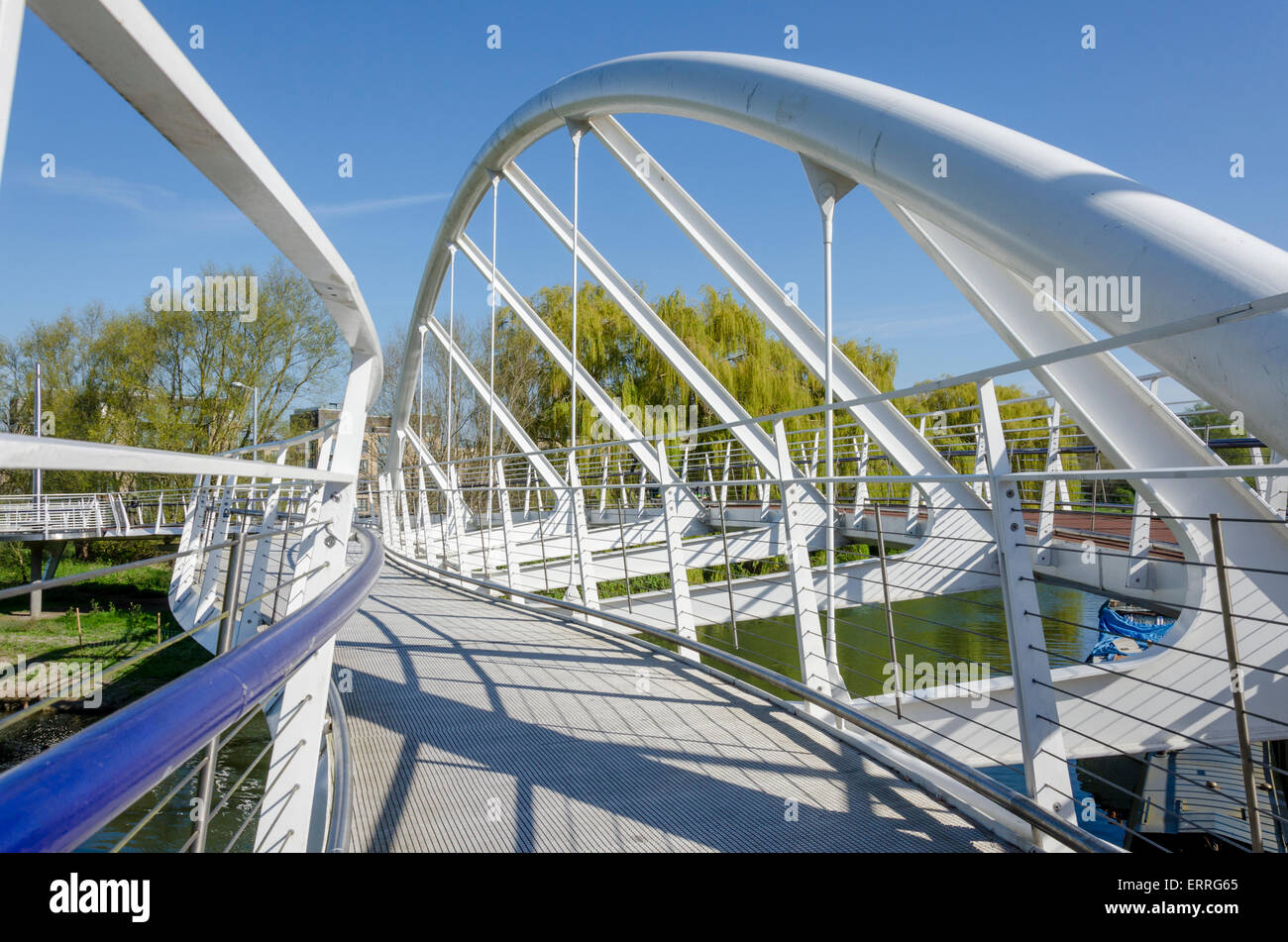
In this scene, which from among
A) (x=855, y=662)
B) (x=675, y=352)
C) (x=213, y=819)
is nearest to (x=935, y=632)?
(x=855, y=662)

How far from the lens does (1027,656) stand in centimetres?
227

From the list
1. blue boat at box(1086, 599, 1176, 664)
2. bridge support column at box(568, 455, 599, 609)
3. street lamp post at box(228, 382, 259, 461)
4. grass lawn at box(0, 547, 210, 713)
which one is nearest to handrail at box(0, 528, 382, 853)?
bridge support column at box(568, 455, 599, 609)

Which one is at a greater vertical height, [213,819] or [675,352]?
[675,352]

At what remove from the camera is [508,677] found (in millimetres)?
4301

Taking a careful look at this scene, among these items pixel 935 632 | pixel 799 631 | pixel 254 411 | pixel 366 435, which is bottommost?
pixel 935 632

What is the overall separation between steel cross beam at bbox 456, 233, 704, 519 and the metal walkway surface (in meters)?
4.86

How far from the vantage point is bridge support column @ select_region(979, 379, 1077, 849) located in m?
2.19

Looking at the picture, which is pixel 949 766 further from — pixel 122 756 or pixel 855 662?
pixel 855 662

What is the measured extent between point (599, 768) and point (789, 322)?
563 cm

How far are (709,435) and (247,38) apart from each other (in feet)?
45.7
